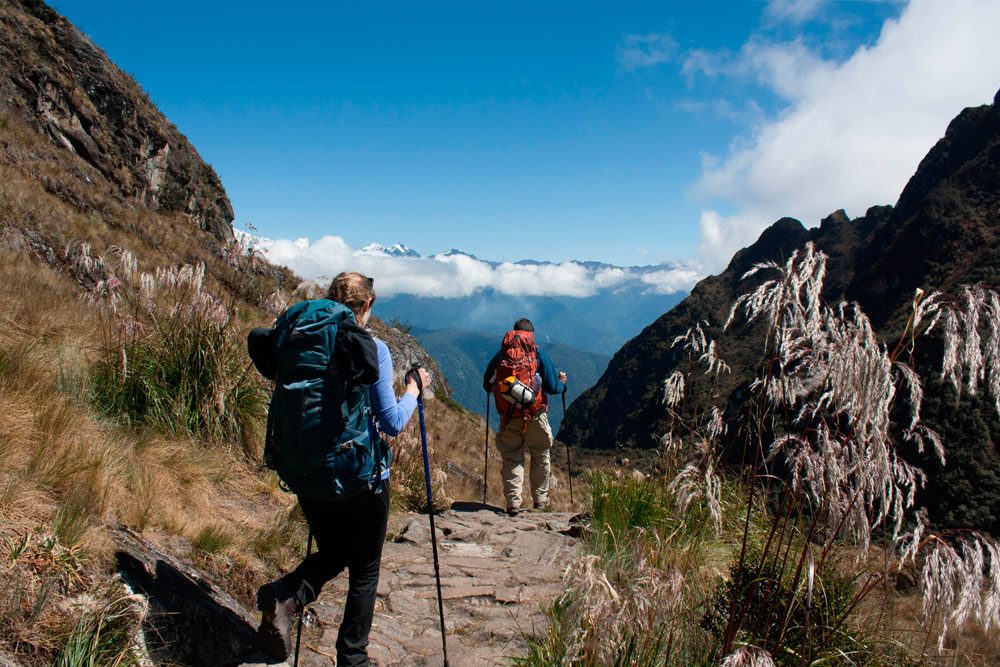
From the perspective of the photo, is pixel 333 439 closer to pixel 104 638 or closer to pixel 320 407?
pixel 320 407

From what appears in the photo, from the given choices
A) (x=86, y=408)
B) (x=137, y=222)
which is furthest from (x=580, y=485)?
(x=137, y=222)

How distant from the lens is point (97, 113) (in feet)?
80.1

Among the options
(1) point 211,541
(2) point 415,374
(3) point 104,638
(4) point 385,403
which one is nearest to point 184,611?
(3) point 104,638

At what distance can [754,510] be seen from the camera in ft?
19.9

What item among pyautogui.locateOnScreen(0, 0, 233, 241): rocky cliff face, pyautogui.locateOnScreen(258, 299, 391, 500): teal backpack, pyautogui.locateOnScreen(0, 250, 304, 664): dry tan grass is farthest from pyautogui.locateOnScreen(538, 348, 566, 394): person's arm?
pyautogui.locateOnScreen(0, 0, 233, 241): rocky cliff face

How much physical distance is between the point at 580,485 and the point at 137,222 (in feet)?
53.9

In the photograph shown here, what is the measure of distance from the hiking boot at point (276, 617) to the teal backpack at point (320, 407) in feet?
2.04

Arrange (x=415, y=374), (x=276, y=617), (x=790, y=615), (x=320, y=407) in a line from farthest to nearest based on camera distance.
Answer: (x=415, y=374)
(x=276, y=617)
(x=320, y=407)
(x=790, y=615)

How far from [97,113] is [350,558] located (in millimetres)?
28116

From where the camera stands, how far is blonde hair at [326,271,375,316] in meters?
3.65

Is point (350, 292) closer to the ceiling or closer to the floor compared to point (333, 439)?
closer to the ceiling

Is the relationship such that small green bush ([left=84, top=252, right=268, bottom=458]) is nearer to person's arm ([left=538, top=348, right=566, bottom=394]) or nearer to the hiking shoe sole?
the hiking shoe sole

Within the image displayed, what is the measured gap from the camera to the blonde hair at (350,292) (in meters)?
3.65

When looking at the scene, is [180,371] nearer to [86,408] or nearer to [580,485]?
[86,408]
